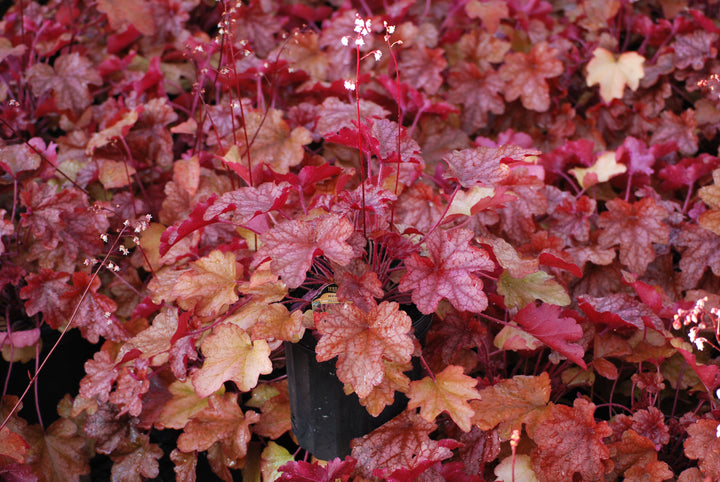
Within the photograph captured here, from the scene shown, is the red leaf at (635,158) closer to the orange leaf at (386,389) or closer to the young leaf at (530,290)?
the young leaf at (530,290)

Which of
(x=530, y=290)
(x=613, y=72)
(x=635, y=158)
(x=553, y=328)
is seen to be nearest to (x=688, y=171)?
(x=635, y=158)

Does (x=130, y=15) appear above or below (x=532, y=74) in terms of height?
above

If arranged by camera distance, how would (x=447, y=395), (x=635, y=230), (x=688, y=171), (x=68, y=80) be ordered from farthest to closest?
(x=68, y=80)
(x=688, y=171)
(x=635, y=230)
(x=447, y=395)

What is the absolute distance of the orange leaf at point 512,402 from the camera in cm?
137

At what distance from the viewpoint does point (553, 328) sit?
51.4 inches

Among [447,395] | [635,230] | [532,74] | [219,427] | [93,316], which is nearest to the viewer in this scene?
[447,395]

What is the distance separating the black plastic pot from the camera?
1.36m

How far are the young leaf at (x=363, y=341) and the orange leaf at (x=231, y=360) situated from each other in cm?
15

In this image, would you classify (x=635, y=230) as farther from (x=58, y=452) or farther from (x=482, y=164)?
(x=58, y=452)

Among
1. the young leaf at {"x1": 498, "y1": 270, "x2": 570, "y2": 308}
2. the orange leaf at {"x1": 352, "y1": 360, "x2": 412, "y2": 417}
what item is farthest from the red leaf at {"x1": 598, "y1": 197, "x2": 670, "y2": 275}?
the orange leaf at {"x1": 352, "y1": 360, "x2": 412, "y2": 417}

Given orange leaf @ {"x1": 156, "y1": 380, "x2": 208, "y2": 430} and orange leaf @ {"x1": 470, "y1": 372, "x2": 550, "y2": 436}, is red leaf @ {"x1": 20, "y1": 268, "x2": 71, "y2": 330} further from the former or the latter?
orange leaf @ {"x1": 470, "y1": 372, "x2": 550, "y2": 436}

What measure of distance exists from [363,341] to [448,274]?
207 mm

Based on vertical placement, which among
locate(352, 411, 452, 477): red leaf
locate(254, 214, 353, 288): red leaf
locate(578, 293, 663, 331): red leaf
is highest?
locate(254, 214, 353, 288): red leaf

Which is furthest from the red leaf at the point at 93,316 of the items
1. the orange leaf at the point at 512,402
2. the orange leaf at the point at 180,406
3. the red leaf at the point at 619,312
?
the red leaf at the point at 619,312
